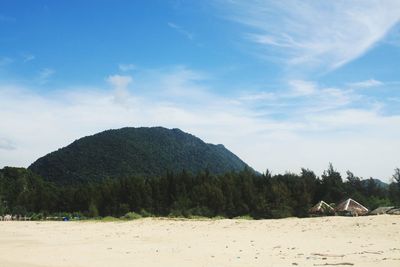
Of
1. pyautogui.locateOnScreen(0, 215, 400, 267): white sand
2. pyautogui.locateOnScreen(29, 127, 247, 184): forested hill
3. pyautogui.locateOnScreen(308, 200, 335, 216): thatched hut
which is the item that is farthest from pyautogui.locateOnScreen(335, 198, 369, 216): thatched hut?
pyautogui.locateOnScreen(29, 127, 247, 184): forested hill

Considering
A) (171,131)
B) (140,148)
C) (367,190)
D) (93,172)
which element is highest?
(171,131)

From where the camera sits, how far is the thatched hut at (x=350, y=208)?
33750mm

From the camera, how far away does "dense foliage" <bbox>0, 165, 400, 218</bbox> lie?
38.4 m

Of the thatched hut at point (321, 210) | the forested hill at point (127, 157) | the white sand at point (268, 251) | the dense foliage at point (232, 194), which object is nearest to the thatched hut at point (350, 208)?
the thatched hut at point (321, 210)

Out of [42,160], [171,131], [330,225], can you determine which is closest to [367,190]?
[330,225]

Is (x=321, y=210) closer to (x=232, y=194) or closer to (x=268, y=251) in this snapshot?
(x=232, y=194)

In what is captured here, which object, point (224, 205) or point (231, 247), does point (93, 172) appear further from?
point (231, 247)

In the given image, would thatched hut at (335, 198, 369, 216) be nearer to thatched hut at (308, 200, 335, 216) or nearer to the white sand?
thatched hut at (308, 200, 335, 216)

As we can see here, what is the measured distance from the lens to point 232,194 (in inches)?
1610

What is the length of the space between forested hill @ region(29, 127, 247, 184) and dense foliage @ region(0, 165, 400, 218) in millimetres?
66680

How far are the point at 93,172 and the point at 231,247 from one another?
126307 mm

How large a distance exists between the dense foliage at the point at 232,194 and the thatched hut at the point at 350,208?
8.68ft

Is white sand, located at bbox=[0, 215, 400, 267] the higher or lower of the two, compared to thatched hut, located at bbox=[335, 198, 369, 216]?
lower

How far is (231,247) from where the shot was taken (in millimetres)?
14297
